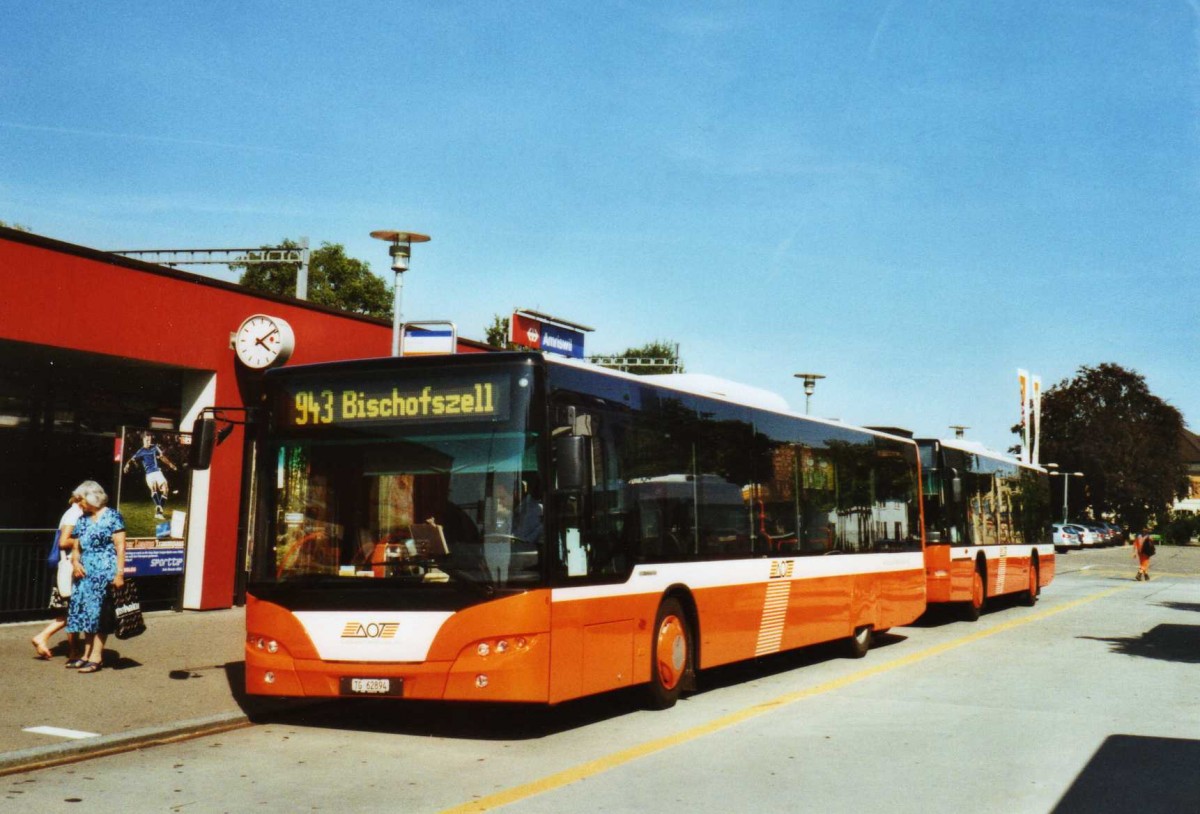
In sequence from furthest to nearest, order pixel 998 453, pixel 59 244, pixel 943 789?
Answer: pixel 998 453
pixel 59 244
pixel 943 789

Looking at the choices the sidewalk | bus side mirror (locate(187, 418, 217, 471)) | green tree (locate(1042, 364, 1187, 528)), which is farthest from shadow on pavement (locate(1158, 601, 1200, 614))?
Result: green tree (locate(1042, 364, 1187, 528))

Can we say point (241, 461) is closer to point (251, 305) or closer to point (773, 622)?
point (251, 305)

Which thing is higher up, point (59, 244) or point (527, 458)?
point (59, 244)

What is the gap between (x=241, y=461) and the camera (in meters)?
19.5

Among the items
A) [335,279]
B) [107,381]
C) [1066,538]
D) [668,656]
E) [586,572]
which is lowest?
[668,656]

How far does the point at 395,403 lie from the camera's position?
9.49m

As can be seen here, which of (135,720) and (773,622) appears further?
(773,622)

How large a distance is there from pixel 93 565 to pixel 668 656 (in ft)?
17.3

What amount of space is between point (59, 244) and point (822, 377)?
63.2 feet

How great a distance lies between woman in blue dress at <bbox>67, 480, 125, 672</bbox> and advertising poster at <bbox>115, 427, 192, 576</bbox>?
5888 mm

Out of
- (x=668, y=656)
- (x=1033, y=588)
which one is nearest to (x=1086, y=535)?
(x=1033, y=588)

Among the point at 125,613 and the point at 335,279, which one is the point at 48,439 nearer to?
the point at 125,613

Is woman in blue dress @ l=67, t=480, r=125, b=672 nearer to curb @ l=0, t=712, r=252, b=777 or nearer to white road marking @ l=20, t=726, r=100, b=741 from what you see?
curb @ l=0, t=712, r=252, b=777

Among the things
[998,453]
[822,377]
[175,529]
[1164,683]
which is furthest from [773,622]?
[822,377]
